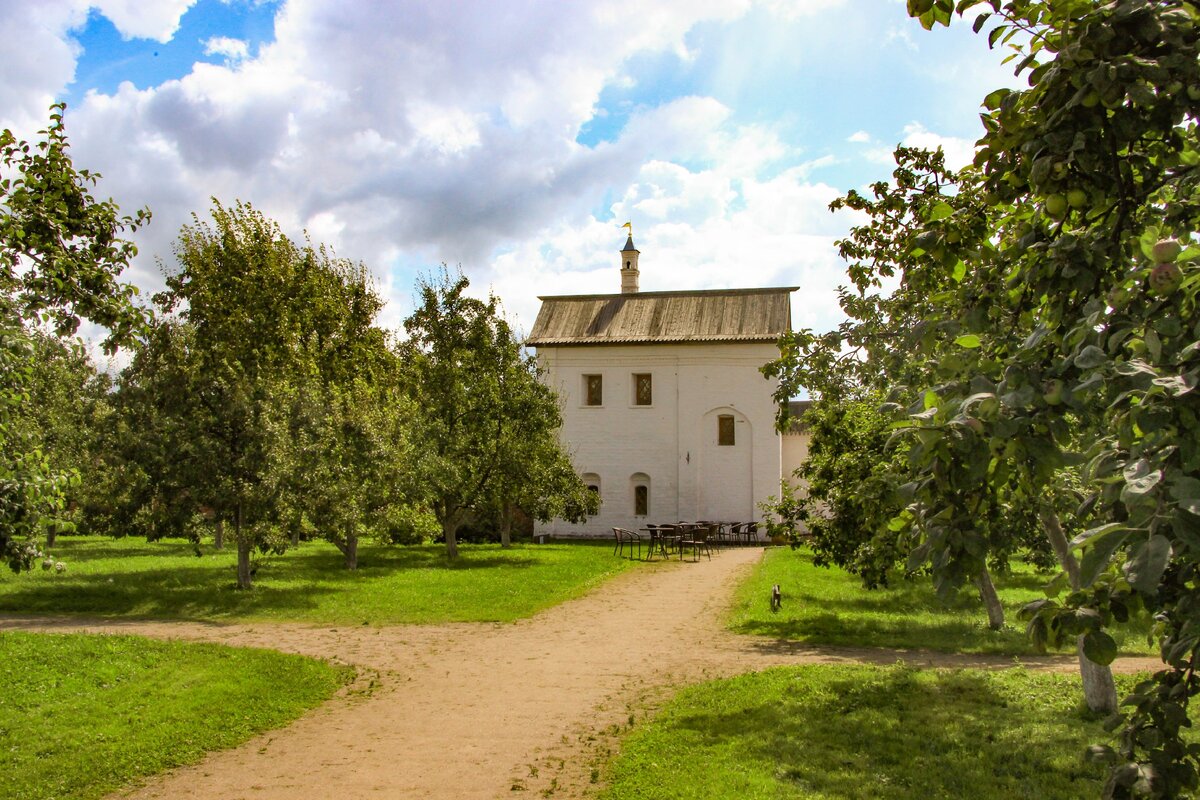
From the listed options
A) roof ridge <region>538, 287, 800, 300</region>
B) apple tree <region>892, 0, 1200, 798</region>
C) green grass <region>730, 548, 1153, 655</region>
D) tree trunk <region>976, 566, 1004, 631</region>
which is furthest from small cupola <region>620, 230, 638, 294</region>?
apple tree <region>892, 0, 1200, 798</region>

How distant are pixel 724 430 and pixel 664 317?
5.69 meters

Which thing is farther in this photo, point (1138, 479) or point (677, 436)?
point (677, 436)

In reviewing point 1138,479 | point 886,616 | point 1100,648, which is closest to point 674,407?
point 886,616

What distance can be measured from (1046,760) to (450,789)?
4461mm

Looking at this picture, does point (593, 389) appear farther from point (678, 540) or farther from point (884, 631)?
point (884, 631)

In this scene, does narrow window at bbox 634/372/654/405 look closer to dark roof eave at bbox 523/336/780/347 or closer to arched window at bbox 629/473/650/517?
dark roof eave at bbox 523/336/780/347

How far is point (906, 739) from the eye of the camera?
24.0 ft

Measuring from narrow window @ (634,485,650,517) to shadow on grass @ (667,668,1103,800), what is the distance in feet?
92.7

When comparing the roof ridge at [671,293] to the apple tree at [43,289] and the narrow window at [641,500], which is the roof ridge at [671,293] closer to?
the narrow window at [641,500]

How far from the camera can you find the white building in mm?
37250

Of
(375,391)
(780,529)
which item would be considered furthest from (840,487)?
(375,391)

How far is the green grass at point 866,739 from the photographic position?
6207 millimetres

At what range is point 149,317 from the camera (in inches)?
287

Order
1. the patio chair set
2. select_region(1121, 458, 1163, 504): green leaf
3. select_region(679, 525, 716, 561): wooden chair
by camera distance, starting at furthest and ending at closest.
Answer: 1. the patio chair set
2. select_region(679, 525, 716, 561): wooden chair
3. select_region(1121, 458, 1163, 504): green leaf
